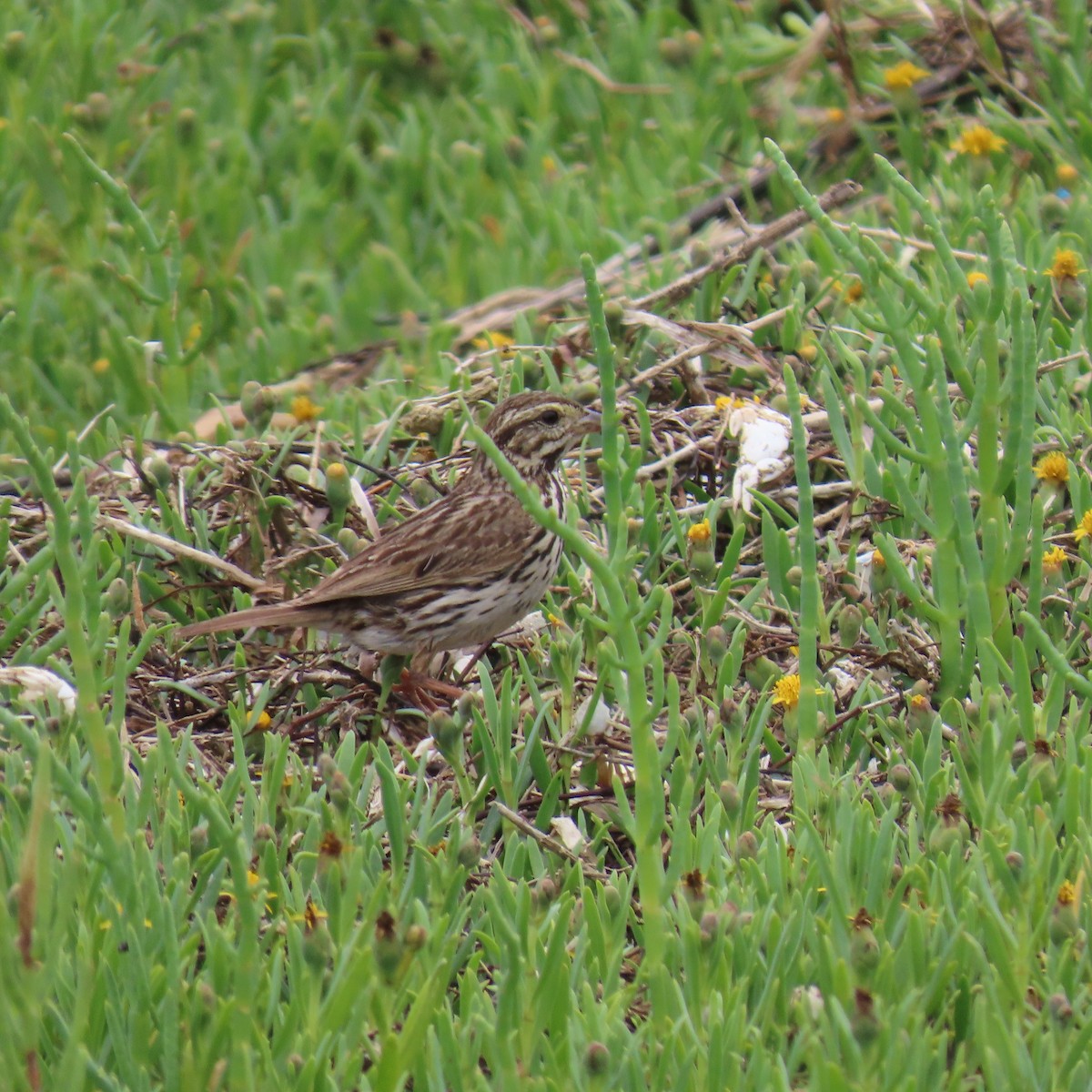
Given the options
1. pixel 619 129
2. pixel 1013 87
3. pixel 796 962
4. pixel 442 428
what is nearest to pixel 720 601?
pixel 796 962

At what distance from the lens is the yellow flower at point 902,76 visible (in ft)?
28.4

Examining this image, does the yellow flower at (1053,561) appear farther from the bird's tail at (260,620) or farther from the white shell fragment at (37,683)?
the white shell fragment at (37,683)

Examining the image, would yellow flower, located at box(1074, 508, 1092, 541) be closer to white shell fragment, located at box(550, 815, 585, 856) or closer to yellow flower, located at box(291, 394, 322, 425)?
white shell fragment, located at box(550, 815, 585, 856)

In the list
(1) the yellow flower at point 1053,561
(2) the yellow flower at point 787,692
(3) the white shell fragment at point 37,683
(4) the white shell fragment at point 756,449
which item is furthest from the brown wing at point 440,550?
(1) the yellow flower at point 1053,561

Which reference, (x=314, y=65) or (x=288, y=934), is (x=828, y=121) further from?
(x=288, y=934)

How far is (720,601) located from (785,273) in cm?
253

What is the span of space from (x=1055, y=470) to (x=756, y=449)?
96cm

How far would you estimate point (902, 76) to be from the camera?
8.67 meters

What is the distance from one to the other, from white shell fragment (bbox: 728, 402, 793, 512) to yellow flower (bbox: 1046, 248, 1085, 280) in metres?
1.07

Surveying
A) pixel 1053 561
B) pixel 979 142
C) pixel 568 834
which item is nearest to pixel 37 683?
pixel 568 834

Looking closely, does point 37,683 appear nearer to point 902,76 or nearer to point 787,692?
point 787,692

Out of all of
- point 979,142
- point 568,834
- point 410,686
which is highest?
point 568,834

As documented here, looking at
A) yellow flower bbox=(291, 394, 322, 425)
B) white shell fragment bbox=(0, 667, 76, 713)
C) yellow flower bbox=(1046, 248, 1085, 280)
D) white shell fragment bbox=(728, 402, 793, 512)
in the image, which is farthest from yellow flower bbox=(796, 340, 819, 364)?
white shell fragment bbox=(0, 667, 76, 713)

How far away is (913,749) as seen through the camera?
4.35m
